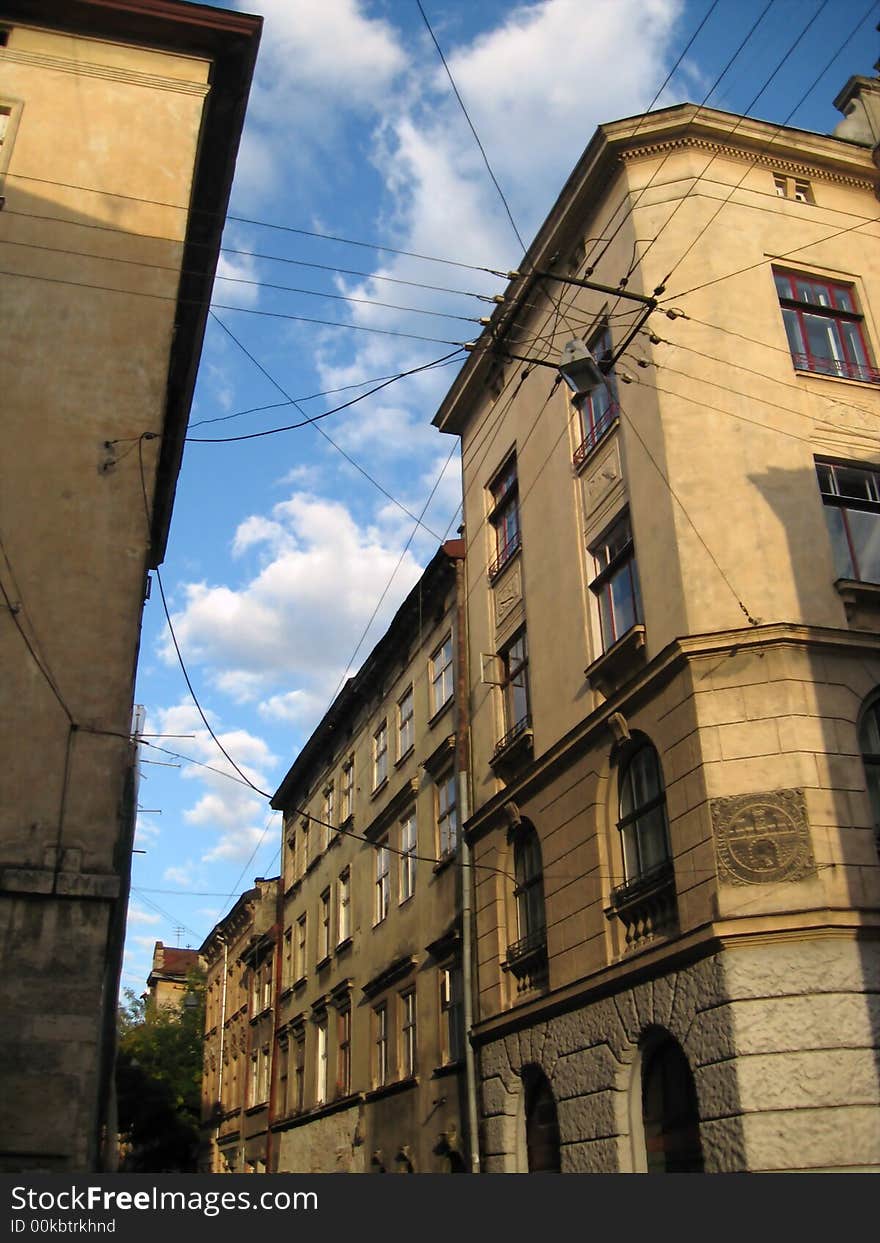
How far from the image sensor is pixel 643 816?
15.8 m

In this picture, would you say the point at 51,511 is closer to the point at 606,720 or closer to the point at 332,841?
the point at 606,720

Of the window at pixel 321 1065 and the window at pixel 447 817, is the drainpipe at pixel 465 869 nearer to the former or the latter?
the window at pixel 447 817

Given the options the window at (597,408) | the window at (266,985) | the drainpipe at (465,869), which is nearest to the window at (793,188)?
the window at (597,408)

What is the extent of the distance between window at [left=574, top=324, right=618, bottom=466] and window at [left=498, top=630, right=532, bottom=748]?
12.1 ft

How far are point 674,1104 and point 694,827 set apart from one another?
133 inches

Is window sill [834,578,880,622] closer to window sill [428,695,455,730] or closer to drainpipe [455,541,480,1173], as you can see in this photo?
drainpipe [455,541,480,1173]

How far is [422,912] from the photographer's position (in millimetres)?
23734

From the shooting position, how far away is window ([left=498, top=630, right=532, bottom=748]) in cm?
2038

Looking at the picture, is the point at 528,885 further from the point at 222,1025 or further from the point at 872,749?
the point at 222,1025

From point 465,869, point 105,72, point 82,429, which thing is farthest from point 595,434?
point 105,72

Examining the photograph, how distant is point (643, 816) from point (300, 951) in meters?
21.2

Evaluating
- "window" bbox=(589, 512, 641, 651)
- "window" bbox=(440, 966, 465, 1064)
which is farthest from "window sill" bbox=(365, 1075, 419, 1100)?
"window" bbox=(589, 512, 641, 651)

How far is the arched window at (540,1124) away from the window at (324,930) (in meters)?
14.1

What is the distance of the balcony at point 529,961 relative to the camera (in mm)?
18031
